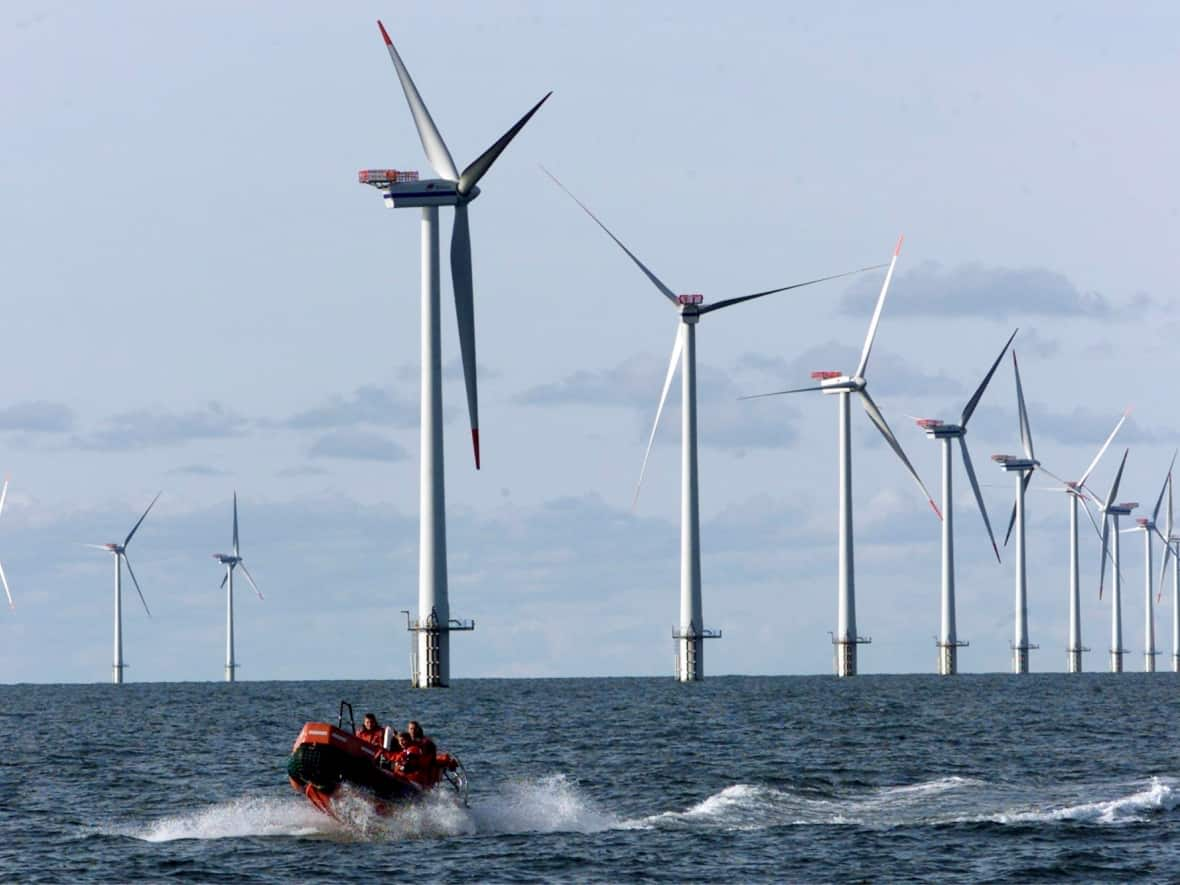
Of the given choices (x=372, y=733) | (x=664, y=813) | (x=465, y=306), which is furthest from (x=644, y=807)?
(x=465, y=306)

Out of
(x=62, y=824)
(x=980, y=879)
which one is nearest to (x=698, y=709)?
(x=62, y=824)

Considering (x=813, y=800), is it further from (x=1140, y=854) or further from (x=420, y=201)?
(x=420, y=201)

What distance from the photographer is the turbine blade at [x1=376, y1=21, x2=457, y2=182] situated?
133738 millimetres

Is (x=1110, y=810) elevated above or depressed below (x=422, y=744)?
below

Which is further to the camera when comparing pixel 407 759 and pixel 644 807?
pixel 644 807

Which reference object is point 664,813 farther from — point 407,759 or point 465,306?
point 465,306

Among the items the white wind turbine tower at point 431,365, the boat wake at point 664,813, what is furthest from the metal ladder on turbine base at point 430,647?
the boat wake at point 664,813

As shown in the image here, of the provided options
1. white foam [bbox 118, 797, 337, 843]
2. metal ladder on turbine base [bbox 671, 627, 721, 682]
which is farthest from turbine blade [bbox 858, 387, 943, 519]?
white foam [bbox 118, 797, 337, 843]

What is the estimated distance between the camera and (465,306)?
379ft

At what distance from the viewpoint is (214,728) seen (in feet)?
344

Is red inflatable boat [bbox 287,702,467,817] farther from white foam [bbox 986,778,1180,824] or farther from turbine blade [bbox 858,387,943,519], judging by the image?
turbine blade [bbox 858,387,943,519]

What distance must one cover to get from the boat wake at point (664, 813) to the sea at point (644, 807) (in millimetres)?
99

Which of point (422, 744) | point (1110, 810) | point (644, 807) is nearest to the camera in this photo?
point (422, 744)

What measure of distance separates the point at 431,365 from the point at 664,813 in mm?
80930
